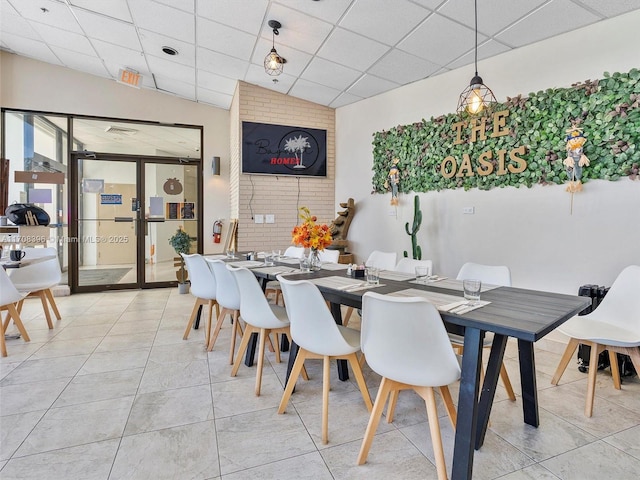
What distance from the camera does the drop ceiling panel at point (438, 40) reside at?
3188 mm

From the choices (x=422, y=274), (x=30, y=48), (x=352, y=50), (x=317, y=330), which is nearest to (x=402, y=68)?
(x=352, y=50)

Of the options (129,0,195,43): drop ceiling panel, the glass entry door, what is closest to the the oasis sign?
(129,0,195,43): drop ceiling panel

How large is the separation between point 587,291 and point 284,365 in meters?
2.52

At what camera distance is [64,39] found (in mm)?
4539

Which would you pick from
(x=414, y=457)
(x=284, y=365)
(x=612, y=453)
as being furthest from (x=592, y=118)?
(x=284, y=365)

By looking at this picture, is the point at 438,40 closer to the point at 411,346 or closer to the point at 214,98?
the point at 411,346

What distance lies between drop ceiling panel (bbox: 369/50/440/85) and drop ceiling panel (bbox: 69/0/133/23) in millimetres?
2765

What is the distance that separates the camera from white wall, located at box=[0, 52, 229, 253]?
525 centimetres

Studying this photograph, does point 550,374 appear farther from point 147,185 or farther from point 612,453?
point 147,185

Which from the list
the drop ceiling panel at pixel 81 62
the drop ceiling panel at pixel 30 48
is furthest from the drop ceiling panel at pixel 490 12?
the drop ceiling panel at pixel 30 48

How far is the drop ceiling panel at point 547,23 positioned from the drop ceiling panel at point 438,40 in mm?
277

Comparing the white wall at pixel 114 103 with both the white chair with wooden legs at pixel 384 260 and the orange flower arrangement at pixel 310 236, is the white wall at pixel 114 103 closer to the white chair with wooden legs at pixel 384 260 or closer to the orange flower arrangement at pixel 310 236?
the white chair with wooden legs at pixel 384 260

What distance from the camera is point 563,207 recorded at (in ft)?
10.2

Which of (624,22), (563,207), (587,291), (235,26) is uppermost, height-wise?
(235,26)
